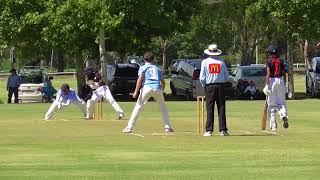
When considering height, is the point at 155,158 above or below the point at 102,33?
below

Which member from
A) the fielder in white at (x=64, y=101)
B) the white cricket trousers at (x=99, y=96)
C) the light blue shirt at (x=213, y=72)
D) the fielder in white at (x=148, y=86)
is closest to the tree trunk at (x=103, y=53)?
the fielder in white at (x=64, y=101)

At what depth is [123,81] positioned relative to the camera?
134ft

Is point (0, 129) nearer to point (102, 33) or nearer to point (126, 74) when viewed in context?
point (102, 33)

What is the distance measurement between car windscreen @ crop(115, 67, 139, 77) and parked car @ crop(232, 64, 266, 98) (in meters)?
4.97

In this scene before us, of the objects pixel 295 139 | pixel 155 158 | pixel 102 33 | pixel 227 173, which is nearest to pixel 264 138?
pixel 295 139

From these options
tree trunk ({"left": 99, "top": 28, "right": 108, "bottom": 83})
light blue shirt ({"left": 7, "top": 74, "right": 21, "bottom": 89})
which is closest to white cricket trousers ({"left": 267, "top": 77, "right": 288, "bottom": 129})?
tree trunk ({"left": 99, "top": 28, "right": 108, "bottom": 83})

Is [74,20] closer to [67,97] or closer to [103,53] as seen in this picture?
[103,53]

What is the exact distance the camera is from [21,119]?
24609 mm

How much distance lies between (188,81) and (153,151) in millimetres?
24560

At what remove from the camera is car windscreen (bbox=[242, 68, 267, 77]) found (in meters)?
40.4

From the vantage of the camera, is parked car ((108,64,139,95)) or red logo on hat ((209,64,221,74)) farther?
parked car ((108,64,139,95))

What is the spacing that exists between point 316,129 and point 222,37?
64488 mm

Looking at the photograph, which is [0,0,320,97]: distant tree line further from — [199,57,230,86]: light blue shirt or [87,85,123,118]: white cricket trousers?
[199,57,230,86]: light blue shirt

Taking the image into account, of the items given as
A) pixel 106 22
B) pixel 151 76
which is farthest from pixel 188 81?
pixel 151 76
